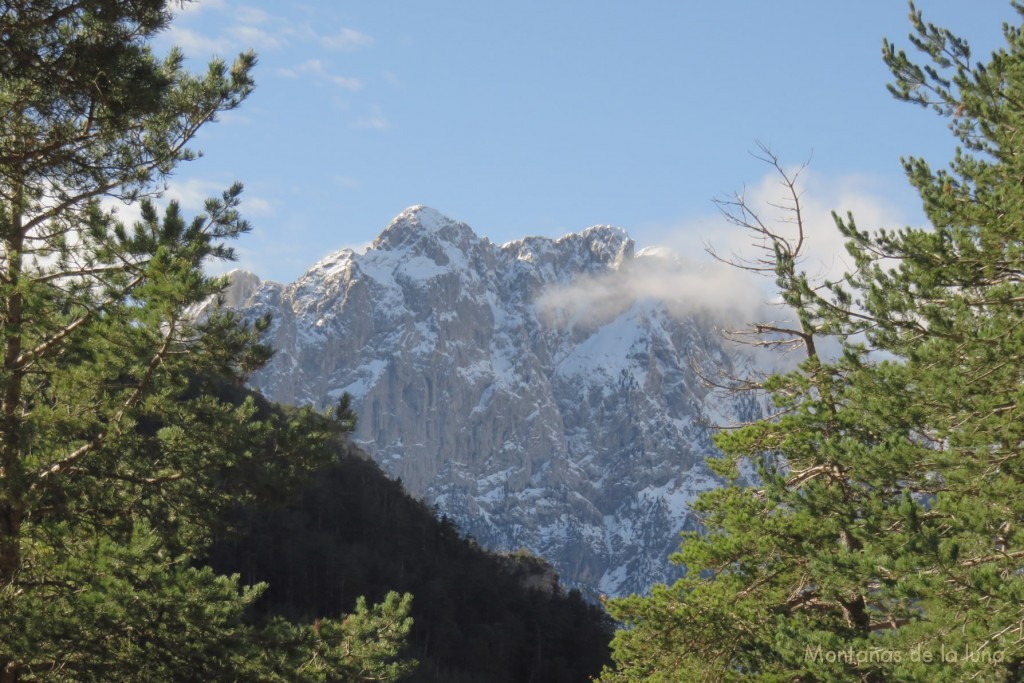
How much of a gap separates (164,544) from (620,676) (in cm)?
549

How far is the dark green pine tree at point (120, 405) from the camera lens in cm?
777

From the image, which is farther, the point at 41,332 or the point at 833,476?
the point at 833,476

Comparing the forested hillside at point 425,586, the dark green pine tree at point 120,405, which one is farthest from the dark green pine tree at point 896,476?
the forested hillside at point 425,586

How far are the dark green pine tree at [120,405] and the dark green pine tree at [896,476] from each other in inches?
146

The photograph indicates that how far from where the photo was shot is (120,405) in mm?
8648

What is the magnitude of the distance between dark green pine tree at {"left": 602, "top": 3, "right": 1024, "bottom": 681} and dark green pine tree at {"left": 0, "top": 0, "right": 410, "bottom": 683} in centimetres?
371

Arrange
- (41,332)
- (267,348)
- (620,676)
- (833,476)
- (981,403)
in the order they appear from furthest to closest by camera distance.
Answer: (620,676) → (833,476) → (267,348) → (41,332) → (981,403)

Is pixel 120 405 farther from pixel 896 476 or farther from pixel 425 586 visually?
pixel 425 586

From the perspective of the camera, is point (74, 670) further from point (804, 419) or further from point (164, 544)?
point (804, 419)

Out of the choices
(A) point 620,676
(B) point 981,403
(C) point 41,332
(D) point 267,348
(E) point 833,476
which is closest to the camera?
(B) point 981,403


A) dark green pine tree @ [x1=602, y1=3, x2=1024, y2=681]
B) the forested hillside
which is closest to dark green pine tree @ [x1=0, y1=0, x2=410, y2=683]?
dark green pine tree @ [x1=602, y1=3, x2=1024, y2=681]

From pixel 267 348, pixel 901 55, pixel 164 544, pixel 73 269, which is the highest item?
pixel 901 55

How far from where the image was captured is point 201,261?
366 inches

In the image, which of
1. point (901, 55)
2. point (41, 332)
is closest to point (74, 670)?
point (41, 332)
